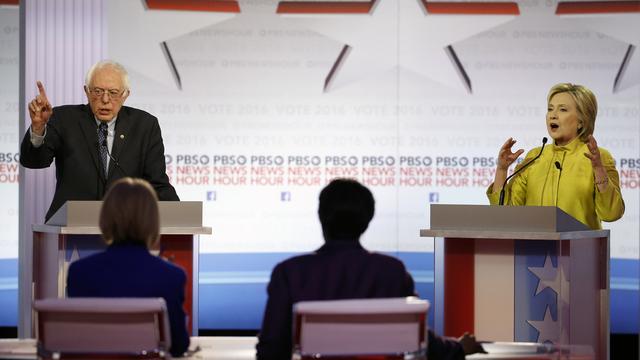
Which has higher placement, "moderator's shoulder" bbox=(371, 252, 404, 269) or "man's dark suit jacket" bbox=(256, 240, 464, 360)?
"moderator's shoulder" bbox=(371, 252, 404, 269)

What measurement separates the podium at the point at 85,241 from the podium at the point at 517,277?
0.96 m

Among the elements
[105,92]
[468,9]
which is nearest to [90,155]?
[105,92]

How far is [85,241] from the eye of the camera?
3.61 metres

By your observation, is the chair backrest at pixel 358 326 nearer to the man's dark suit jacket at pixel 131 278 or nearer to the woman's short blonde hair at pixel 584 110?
the man's dark suit jacket at pixel 131 278

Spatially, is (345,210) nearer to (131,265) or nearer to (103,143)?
(131,265)

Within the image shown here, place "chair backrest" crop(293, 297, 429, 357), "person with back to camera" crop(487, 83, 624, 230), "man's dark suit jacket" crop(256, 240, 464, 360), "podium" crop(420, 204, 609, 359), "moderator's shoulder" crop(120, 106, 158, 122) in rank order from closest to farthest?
"chair backrest" crop(293, 297, 429, 357), "man's dark suit jacket" crop(256, 240, 464, 360), "podium" crop(420, 204, 609, 359), "person with back to camera" crop(487, 83, 624, 230), "moderator's shoulder" crop(120, 106, 158, 122)

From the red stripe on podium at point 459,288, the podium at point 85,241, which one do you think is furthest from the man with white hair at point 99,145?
the red stripe on podium at point 459,288

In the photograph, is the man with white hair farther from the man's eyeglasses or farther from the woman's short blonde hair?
the woman's short blonde hair

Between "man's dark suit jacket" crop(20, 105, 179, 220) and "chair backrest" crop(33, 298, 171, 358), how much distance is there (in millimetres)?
1813

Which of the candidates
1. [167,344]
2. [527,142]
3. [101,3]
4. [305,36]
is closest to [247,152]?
[305,36]

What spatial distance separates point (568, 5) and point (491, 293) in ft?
12.2

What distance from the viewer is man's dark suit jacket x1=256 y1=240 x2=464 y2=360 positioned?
8.25 feet

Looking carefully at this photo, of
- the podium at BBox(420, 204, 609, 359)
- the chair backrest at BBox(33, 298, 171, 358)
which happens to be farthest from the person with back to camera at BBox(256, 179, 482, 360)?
the podium at BBox(420, 204, 609, 359)

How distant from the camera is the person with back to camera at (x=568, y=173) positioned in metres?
4.16
